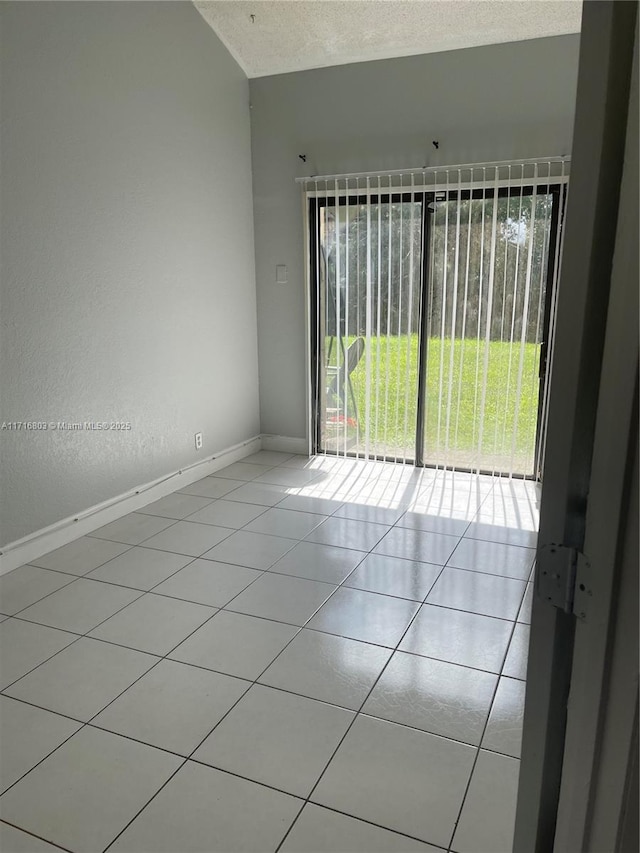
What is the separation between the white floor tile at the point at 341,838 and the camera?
1.47 meters

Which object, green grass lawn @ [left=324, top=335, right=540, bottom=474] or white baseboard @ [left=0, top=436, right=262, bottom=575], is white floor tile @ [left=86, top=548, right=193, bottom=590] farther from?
green grass lawn @ [left=324, top=335, right=540, bottom=474]

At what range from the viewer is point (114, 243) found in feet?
11.1

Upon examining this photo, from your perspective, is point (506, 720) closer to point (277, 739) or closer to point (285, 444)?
point (277, 739)

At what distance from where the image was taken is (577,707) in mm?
758

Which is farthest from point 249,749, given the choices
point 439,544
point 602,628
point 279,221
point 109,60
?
point 279,221

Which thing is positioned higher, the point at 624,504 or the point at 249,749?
the point at 624,504

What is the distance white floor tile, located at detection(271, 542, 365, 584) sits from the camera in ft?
9.52

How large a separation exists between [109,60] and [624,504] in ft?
12.0

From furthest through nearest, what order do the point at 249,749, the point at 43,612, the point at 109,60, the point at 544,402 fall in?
the point at 544,402
the point at 109,60
the point at 43,612
the point at 249,749

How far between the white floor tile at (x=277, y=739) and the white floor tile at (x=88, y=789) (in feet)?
0.52

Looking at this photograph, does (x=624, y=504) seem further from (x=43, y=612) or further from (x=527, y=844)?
(x=43, y=612)

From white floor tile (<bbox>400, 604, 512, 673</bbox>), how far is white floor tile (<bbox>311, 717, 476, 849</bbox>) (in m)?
0.45

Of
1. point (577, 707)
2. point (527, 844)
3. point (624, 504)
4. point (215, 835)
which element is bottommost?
point (215, 835)

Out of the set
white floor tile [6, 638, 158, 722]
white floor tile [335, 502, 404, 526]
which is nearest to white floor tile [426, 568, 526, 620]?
white floor tile [335, 502, 404, 526]
